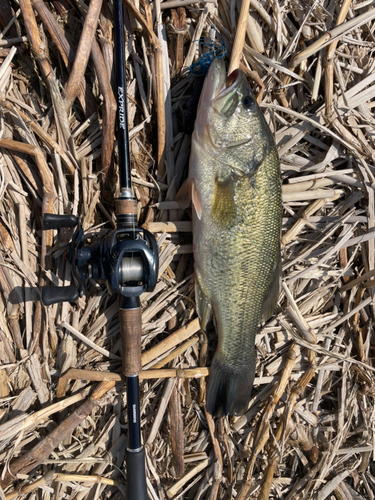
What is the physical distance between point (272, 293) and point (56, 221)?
4.00ft

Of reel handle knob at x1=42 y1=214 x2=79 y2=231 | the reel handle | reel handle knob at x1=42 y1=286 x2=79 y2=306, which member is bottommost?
the reel handle

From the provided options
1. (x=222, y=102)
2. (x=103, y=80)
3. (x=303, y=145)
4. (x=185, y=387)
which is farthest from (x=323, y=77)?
(x=185, y=387)

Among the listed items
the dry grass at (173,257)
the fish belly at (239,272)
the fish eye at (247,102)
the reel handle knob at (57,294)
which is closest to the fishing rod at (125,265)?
the reel handle knob at (57,294)

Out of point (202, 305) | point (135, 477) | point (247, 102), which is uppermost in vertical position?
point (247, 102)

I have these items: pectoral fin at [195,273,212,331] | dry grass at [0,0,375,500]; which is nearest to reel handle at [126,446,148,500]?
dry grass at [0,0,375,500]

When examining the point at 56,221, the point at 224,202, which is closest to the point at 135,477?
the point at 56,221

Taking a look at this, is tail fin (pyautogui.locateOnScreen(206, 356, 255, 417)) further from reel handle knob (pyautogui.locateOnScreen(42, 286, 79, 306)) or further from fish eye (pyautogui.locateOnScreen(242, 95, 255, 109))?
fish eye (pyautogui.locateOnScreen(242, 95, 255, 109))

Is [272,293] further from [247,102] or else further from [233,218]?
[247,102]

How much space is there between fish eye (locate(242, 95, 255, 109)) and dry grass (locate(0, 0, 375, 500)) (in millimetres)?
344

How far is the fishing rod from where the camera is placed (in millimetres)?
1436

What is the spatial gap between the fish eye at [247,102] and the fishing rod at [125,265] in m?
0.60

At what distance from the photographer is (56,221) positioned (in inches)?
59.2

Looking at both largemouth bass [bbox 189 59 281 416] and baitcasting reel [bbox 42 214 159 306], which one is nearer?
baitcasting reel [bbox 42 214 159 306]

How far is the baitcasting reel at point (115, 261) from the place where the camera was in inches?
55.3
